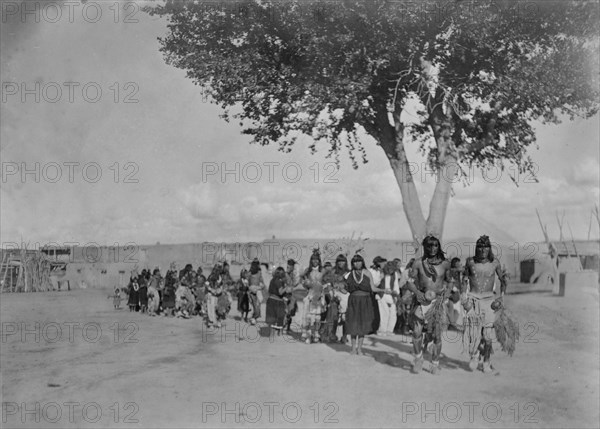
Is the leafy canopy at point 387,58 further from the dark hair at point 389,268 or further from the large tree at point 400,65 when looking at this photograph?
the dark hair at point 389,268

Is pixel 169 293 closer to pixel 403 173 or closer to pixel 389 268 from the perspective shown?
pixel 389 268

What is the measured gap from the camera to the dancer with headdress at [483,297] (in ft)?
28.9

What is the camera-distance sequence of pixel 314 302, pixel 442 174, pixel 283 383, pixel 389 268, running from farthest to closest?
pixel 442 174 → pixel 389 268 → pixel 314 302 → pixel 283 383

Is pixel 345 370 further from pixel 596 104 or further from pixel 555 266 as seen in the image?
pixel 555 266

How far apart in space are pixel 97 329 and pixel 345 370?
772 centimetres

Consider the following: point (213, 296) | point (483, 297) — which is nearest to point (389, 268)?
point (213, 296)

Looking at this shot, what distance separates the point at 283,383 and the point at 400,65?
303 inches

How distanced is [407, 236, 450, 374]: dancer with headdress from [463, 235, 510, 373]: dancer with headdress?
0.43 meters

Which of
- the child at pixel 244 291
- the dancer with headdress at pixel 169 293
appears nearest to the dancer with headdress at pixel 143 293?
the dancer with headdress at pixel 169 293

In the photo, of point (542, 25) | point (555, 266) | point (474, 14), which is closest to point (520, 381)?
point (474, 14)

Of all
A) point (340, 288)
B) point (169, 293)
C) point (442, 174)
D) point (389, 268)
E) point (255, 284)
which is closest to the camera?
point (340, 288)

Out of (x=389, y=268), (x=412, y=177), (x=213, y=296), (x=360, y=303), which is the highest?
(x=412, y=177)

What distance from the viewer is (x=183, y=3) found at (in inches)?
529

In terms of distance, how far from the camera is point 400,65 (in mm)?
13562
